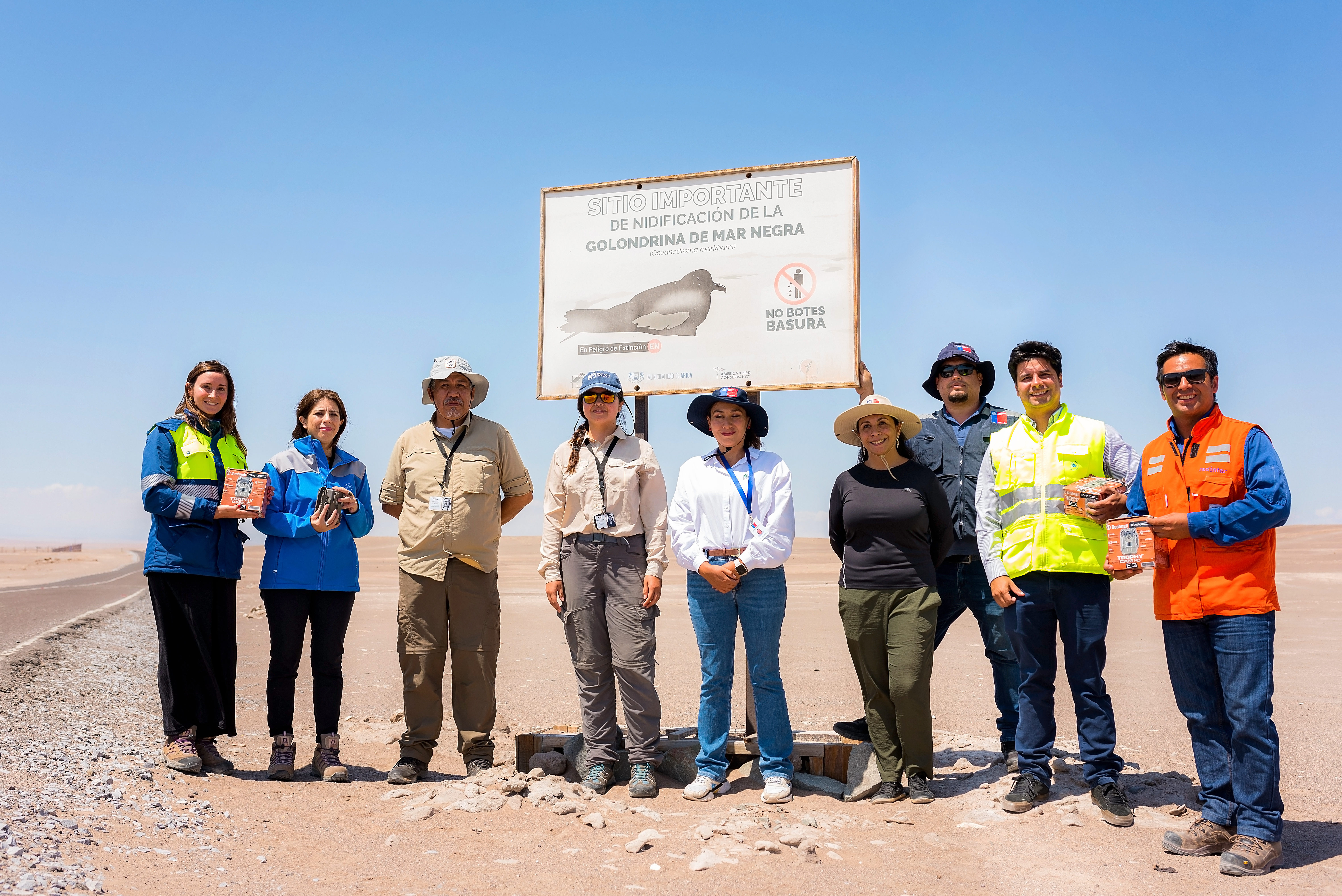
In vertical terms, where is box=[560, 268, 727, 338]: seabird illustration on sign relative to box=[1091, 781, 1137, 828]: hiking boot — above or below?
above

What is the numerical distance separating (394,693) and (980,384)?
6329 millimetres

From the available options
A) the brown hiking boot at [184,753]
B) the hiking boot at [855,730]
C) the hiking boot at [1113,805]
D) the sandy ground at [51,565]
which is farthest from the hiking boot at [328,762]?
the sandy ground at [51,565]

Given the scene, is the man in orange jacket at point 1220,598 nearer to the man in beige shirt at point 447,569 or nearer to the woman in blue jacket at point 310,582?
the man in beige shirt at point 447,569

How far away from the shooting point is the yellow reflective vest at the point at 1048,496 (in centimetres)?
448

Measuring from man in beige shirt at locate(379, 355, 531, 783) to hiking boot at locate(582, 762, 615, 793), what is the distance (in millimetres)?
608

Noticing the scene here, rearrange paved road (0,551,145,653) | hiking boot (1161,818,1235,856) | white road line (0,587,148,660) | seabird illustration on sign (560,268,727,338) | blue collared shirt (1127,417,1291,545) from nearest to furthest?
blue collared shirt (1127,417,1291,545) < hiking boot (1161,818,1235,856) < seabird illustration on sign (560,268,727,338) < white road line (0,587,148,660) < paved road (0,551,145,653)

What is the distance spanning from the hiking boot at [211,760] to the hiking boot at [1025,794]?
14.0 feet

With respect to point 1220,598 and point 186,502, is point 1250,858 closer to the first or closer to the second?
point 1220,598

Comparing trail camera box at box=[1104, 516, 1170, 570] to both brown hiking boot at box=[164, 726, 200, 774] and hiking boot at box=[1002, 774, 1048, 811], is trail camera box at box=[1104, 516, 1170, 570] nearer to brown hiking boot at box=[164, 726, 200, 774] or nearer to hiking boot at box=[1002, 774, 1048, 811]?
hiking boot at box=[1002, 774, 1048, 811]

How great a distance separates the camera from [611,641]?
510cm

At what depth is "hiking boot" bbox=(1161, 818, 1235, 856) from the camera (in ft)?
13.2

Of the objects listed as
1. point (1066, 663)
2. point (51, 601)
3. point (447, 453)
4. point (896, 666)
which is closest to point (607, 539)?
point (447, 453)

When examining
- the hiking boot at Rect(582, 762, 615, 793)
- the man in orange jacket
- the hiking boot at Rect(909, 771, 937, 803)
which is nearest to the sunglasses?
the man in orange jacket

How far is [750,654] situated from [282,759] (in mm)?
2753
